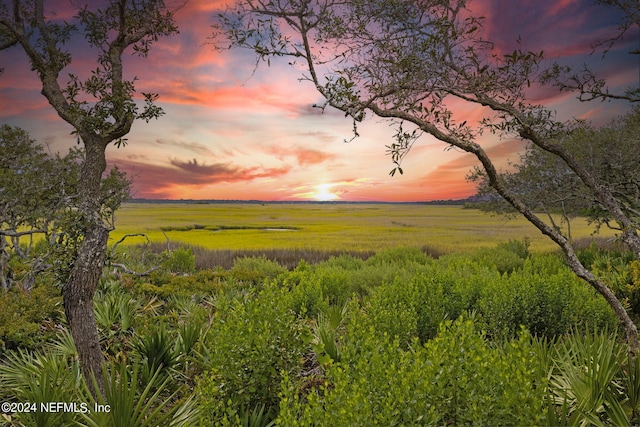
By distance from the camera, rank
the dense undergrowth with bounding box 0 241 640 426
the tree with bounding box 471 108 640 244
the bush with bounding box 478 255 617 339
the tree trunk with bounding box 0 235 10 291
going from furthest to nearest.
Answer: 1. the tree with bounding box 471 108 640 244
2. the tree trunk with bounding box 0 235 10 291
3. the bush with bounding box 478 255 617 339
4. the dense undergrowth with bounding box 0 241 640 426

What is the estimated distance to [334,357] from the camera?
5941mm

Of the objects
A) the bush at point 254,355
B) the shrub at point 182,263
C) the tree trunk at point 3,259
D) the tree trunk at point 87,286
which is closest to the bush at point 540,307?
the bush at point 254,355

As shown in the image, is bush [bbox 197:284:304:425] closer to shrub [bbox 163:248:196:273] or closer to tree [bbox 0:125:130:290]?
tree [bbox 0:125:130:290]

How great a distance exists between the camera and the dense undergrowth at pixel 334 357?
3254 mm

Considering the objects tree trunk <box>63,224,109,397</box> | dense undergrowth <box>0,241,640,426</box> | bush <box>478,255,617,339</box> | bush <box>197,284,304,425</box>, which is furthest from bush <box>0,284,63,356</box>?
bush <box>478,255,617,339</box>

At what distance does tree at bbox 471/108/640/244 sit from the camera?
1357 centimetres

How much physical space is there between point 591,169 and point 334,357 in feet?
45.0

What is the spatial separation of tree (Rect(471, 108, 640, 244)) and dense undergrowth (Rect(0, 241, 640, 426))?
3860 mm

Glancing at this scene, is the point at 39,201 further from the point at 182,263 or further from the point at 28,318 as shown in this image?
the point at 182,263

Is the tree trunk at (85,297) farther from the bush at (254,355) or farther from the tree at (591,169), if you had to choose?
the tree at (591,169)

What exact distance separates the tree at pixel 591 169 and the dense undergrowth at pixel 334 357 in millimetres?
3860

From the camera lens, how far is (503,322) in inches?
287

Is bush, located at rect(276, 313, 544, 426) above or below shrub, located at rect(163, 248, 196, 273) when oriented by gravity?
above

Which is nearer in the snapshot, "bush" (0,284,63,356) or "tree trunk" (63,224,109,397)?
"tree trunk" (63,224,109,397)
